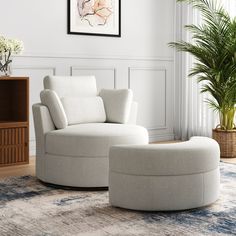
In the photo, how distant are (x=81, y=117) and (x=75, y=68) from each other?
4.33 feet

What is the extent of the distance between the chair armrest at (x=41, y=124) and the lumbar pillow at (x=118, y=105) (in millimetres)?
650

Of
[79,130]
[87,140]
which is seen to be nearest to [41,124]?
[79,130]

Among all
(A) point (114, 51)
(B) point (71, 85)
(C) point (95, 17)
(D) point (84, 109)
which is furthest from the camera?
(A) point (114, 51)

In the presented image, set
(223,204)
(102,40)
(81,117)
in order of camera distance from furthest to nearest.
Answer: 1. (102,40)
2. (81,117)
3. (223,204)

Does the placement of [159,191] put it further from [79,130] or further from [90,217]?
[79,130]

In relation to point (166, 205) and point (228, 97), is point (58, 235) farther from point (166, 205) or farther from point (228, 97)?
point (228, 97)

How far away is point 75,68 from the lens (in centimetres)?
547

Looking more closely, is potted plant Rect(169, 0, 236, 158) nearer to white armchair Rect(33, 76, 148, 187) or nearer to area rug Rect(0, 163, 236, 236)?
white armchair Rect(33, 76, 148, 187)

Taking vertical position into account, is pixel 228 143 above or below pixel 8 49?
below

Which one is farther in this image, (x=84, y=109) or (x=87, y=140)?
(x=84, y=109)

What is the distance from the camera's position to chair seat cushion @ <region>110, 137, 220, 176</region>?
3.04m

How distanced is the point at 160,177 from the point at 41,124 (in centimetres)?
126

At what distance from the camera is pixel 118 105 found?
4.44 meters

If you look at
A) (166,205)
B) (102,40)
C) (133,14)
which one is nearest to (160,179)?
(166,205)
